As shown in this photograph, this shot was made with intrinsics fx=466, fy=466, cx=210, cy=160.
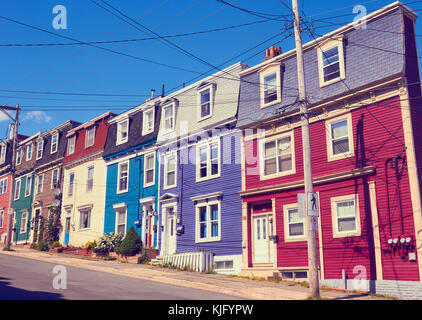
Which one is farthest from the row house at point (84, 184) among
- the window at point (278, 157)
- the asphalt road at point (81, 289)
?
the window at point (278, 157)

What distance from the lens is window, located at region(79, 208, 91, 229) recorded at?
33031mm

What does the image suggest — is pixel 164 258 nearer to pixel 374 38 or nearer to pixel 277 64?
pixel 277 64

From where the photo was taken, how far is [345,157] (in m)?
18.7

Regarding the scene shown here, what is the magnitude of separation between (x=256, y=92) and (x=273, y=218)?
6290 millimetres

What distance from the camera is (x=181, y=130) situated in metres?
26.8

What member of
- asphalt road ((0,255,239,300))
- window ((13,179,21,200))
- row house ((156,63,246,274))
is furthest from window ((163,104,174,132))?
window ((13,179,21,200))

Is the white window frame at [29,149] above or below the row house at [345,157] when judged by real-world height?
above

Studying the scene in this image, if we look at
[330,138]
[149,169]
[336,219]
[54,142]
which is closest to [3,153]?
[54,142]

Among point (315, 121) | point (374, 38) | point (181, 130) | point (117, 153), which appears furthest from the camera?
point (117, 153)

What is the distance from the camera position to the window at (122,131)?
31.3m

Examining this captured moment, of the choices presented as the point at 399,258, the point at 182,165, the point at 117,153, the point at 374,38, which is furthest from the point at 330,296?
the point at 117,153

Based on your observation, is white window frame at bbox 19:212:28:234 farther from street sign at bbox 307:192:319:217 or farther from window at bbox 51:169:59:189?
street sign at bbox 307:192:319:217

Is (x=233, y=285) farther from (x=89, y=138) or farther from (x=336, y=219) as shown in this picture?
(x=89, y=138)

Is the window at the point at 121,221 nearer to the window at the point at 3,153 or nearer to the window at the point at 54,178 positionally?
the window at the point at 54,178
